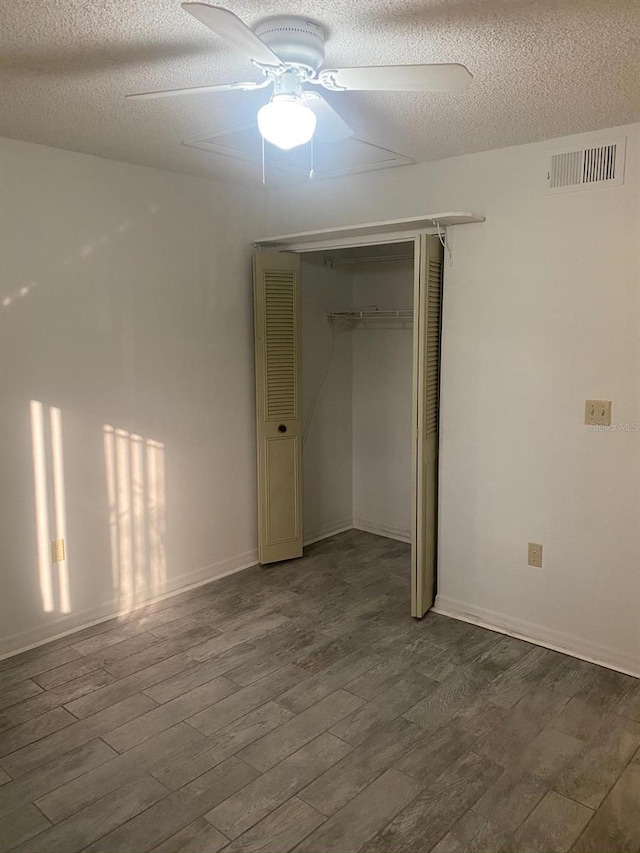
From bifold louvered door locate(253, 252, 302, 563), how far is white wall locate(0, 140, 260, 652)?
143 millimetres

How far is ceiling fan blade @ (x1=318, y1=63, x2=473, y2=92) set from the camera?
183cm

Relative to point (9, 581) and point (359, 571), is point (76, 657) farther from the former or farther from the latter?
point (359, 571)

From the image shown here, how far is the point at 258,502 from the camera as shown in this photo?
431 cm

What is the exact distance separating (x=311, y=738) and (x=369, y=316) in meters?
3.03

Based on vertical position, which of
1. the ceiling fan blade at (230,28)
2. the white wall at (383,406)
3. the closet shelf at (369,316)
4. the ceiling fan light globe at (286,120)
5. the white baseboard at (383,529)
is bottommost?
the white baseboard at (383,529)

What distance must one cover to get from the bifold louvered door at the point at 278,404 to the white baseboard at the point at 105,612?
0.63 ft

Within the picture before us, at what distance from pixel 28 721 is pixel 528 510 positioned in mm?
2482

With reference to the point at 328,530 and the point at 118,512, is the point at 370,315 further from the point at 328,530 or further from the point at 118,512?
the point at 118,512

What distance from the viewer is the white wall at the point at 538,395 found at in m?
2.97

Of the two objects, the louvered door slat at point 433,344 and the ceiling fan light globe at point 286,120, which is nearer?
the ceiling fan light globe at point 286,120

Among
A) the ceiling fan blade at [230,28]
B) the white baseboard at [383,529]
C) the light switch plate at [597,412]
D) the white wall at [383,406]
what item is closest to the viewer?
the ceiling fan blade at [230,28]

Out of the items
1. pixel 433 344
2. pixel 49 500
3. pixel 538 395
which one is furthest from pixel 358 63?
pixel 49 500

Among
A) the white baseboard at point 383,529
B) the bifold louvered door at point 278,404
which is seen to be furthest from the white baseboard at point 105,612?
the white baseboard at point 383,529

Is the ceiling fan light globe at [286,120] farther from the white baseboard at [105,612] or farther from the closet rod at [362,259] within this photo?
the white baseboard at [105,612]
